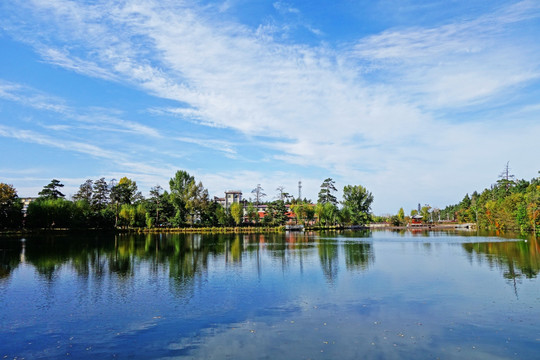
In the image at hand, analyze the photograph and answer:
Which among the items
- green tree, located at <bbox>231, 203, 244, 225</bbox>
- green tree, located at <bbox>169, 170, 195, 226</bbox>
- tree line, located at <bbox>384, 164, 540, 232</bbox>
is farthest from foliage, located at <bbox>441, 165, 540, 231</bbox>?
green tree, located at <bbox>169, 170, 195, 226</bbox>

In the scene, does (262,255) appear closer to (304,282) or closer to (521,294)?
(304,282)

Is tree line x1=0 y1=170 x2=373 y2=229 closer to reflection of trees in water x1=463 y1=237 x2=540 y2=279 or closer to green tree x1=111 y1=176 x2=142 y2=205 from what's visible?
green tree x1=111 y1=176 x2=142 y2=205

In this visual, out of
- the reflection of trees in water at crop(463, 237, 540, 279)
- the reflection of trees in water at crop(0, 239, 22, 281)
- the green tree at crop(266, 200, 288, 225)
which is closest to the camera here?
the reflection of trees in water at crop(463, 237, 540, 279)

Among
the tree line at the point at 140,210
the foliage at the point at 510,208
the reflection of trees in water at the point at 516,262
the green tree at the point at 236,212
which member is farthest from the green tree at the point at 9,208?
the foliage at the point at 510,208

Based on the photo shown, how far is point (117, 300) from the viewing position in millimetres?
17406

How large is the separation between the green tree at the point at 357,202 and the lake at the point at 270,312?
8376cm

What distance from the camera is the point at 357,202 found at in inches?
4422

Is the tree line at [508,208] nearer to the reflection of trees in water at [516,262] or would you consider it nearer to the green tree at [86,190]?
the reflection of trees in water at [516,262]

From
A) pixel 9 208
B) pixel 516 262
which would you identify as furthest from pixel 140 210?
pixel 516 262

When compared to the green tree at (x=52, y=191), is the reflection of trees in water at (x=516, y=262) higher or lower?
lower

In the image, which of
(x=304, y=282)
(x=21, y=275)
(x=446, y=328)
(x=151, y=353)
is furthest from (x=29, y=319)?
(x=446, y=328)

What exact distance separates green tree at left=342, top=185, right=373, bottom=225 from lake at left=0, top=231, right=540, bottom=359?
83757 millimetres

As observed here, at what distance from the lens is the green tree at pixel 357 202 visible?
111375 mm

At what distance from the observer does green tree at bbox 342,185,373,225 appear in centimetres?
11138
